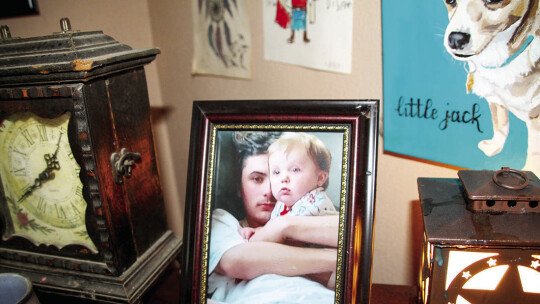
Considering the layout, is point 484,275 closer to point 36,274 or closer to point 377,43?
point 377,43

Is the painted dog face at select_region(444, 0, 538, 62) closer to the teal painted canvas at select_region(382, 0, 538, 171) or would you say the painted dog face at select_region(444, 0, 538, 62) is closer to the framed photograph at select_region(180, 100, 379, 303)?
the teal painted canvas at select_region(382, 0, 538, 171)

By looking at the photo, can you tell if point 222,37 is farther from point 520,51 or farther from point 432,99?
point 520,51

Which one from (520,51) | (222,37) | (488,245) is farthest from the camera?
(222,37)

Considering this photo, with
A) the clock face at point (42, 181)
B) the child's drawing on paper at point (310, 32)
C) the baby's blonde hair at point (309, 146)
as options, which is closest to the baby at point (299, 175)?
the baby's blonde hair at point (309, 146)

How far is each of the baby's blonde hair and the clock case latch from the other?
302 millimetres

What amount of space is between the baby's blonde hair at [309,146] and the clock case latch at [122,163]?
0.99 ft

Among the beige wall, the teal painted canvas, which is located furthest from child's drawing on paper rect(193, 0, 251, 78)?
the teal painted canvas

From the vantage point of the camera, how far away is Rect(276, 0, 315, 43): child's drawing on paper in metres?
0.97

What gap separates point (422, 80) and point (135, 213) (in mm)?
682

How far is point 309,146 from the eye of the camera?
79 centimetres

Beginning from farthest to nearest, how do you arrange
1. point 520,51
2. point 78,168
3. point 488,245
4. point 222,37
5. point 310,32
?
point 222,37 → point 310,32 → point 78,168 → point 520,51 → point 488,245

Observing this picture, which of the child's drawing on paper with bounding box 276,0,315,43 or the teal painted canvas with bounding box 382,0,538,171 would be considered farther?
the child's drawing on paper with bounding box 276,0,315,43

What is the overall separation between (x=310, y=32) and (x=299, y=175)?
39 centimetres

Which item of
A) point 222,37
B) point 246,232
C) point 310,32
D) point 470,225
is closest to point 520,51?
point 470,225
